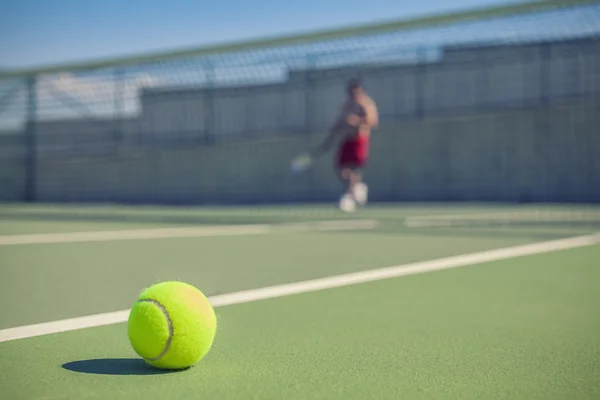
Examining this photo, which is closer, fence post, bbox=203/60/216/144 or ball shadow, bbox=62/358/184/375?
ball shadow, bbox=62/358/184/375

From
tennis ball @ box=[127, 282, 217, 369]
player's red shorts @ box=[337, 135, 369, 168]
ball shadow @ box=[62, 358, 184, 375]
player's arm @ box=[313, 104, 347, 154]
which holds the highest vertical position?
player's arm @ box=[313, 104, 347, 154]

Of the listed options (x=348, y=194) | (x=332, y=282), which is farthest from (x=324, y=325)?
(x=348, y=194)

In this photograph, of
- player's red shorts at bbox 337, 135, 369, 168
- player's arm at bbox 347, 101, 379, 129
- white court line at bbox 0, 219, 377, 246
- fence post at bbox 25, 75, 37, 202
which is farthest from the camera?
fence post at bbox 25, 75, 37, 202

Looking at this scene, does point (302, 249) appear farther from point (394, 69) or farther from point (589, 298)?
point (394, 69)

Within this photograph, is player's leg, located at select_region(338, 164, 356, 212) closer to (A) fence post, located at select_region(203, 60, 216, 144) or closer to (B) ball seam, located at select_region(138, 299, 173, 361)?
(A) fence post, located at select_region(203, 60, 216, 144)

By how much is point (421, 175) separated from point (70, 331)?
13369 mm

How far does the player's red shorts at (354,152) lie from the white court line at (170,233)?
9.73ft

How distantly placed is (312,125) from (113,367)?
14.1m

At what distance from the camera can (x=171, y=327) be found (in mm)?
2203

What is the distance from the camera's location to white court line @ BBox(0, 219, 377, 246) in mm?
7051

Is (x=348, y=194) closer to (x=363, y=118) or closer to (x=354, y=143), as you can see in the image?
(x=354, y=143)

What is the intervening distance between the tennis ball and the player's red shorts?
10.1m

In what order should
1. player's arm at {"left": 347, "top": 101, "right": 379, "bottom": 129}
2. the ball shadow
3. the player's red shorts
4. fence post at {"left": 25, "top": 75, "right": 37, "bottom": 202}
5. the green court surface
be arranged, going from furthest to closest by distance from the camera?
fence post at {"left": 25, "top": 75, "right": 37, "bottom": 202}, the player's red shorts, player's arm at {"left": 347, "top": 101, "right": 379, "bottom": 129}, the ball shadow, the green court surface

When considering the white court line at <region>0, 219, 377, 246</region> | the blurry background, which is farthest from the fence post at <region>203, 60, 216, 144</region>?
the white court line at <region>0, 219, 377, 246</region>
